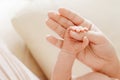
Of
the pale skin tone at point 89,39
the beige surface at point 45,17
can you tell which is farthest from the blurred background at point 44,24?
the pale skin tone at point 89,39

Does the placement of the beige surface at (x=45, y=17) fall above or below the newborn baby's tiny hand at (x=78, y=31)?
below

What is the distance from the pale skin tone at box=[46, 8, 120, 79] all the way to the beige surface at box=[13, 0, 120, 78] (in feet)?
0.64

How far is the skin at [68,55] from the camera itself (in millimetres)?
696

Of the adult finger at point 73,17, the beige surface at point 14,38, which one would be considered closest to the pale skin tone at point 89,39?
the adult finger at point 73,17

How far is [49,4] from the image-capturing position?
989 millimetres

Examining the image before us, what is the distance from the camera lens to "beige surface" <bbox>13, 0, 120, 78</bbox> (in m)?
0.95

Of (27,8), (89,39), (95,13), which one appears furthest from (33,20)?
(89,39)

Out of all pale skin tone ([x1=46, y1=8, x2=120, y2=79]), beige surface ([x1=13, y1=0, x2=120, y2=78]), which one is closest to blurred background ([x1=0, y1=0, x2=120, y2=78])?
beige surface ([x1=13, y1=0, x2=120, y2=78])

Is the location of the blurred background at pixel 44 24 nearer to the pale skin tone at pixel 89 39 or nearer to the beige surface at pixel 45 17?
the beige surface at pixel 45 17

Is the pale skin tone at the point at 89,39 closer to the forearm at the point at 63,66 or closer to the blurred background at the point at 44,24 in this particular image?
the forearm at the point at 63,66

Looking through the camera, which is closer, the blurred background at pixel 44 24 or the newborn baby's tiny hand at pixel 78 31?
the newborn baby's tiny hand at pixel 78 31

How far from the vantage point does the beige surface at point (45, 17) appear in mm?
952

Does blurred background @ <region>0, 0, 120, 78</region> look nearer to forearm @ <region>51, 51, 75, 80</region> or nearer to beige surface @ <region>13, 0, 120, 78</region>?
beige surface @ <region>13, 0, 120, 78</region>

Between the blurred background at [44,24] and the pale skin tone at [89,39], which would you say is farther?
the blurred background at [44,24]
